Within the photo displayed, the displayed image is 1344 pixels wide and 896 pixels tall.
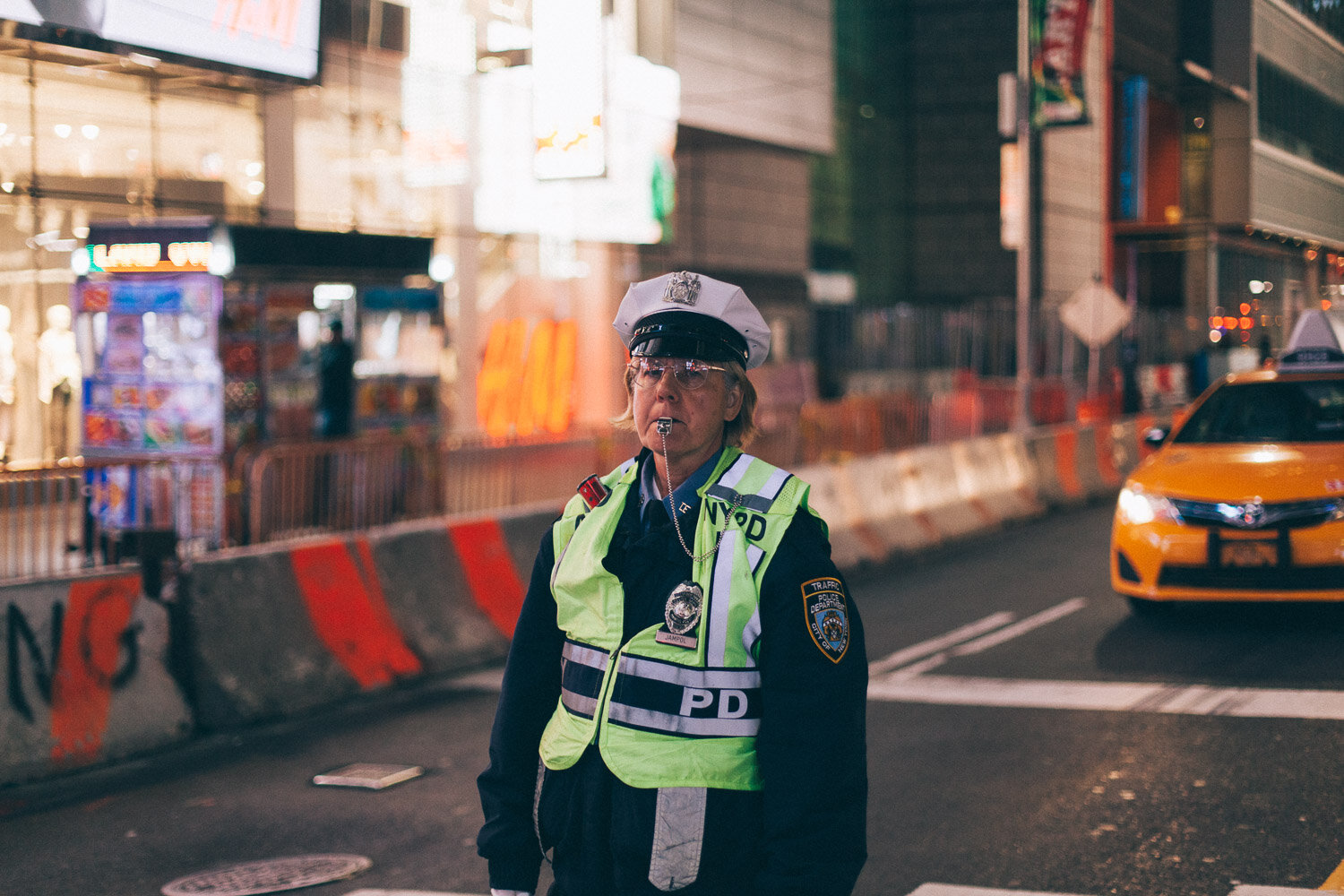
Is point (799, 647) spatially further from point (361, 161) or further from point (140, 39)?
point (361, 161)

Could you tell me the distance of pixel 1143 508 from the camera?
9.79 metres

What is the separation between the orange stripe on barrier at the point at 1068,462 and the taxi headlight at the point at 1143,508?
8.94 meters

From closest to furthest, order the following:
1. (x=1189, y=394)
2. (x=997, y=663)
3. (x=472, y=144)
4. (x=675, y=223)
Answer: (x=997, y=663) → (x=472, y=144) → (x=675, y=223) → (x=1189, y=394)

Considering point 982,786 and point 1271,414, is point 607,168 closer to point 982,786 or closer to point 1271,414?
point 1271,414

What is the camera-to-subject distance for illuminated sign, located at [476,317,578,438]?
77.0 ft

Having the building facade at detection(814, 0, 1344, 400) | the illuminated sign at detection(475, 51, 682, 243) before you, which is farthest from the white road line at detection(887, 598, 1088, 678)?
the building facade at detection(814, 0, 1344, 400)

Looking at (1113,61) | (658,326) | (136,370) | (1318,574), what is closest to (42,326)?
(136,370)

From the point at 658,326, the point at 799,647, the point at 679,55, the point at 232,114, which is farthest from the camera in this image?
the point at 679,55

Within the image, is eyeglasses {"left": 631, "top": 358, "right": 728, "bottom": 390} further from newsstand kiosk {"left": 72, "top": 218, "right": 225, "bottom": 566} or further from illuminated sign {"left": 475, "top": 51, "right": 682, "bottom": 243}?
illuminated sign {"left": 475, "top": 51, "right": 682, "bottom": 243}

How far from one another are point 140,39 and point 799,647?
47.4ft

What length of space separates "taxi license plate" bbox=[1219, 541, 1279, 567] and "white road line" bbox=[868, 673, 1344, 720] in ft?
4.50

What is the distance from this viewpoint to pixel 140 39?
49.7ft

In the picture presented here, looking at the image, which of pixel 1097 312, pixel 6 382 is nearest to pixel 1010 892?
pixel 6 382

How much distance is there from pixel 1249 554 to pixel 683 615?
7623mm
